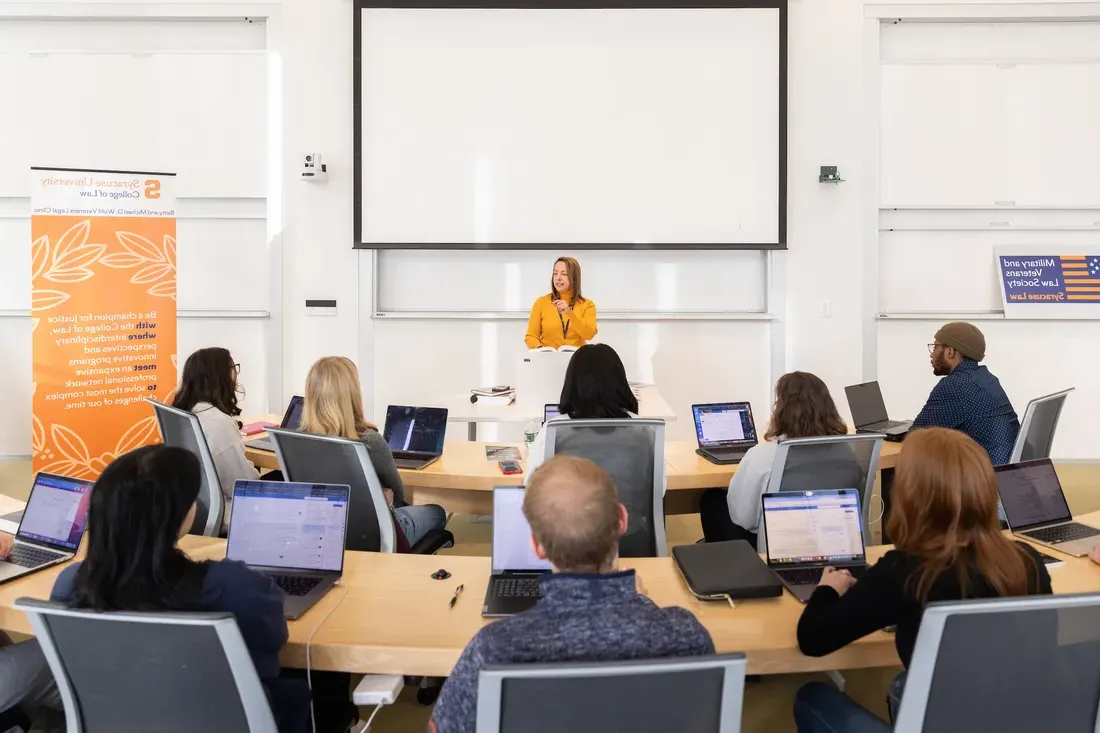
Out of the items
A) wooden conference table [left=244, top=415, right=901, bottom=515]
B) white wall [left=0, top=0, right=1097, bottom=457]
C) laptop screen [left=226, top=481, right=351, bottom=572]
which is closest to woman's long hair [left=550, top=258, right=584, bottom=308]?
white wall [left=0, top=0, right=1097, bottom=457]

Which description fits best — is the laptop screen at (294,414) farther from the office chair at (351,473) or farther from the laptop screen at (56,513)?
the laptop screen at (56,513)

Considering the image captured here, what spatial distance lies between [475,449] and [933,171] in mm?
4676

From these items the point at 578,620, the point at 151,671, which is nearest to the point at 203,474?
the point at 151,671

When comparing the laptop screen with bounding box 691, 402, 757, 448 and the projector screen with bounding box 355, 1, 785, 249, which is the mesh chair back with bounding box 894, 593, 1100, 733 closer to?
the laptop screen with bounding box 691, 402, 757, 448

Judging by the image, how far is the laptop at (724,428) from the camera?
343 centimetres

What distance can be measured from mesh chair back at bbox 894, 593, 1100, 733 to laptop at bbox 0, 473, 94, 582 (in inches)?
83.5

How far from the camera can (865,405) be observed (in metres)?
3.98

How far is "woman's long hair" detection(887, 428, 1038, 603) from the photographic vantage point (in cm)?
143

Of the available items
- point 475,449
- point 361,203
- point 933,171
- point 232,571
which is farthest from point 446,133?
point 232,571

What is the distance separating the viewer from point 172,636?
4.16ft

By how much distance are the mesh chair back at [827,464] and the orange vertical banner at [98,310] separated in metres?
4.29

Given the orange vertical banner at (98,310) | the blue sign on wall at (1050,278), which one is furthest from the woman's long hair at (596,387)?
the blue sign on wall at (1050,278)

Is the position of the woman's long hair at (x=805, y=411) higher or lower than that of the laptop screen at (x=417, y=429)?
higher

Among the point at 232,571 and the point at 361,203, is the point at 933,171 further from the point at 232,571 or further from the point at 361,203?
the point at 232,571
